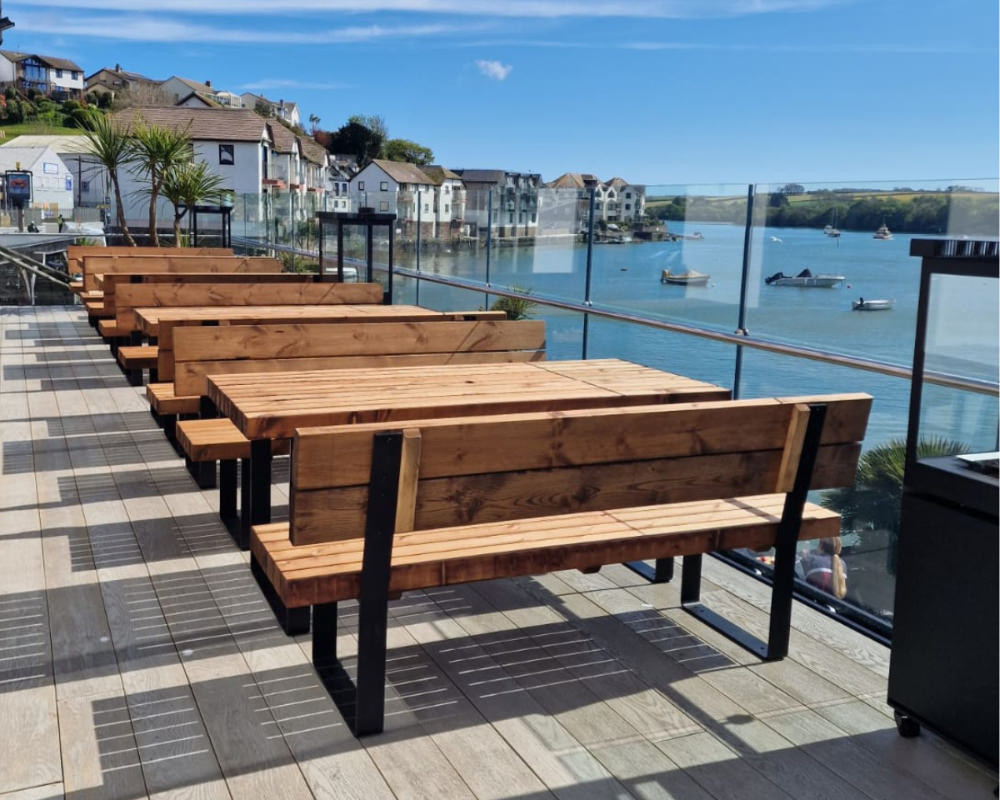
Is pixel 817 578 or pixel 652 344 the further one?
pixel 652 344

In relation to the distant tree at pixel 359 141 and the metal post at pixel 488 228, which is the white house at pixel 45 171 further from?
the metal post at pixel 488 228

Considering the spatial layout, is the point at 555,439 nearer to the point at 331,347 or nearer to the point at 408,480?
the point at 408,480

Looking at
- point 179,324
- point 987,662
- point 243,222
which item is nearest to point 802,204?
point 987,662

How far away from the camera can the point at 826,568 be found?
3605 millimetres

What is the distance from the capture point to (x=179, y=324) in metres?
5.05

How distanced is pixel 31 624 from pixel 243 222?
565 inches

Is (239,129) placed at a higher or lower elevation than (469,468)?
higher

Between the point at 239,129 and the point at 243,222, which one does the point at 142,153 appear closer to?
the point at 243,222

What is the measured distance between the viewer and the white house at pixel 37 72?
136 metres

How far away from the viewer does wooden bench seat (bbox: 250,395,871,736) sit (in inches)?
97.8

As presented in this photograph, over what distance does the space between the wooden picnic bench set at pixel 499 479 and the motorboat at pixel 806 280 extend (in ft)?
1.71

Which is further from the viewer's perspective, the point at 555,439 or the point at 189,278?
the point at 189,278

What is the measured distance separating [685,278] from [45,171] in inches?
2896

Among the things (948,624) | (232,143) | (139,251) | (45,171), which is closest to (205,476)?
(948,624)
